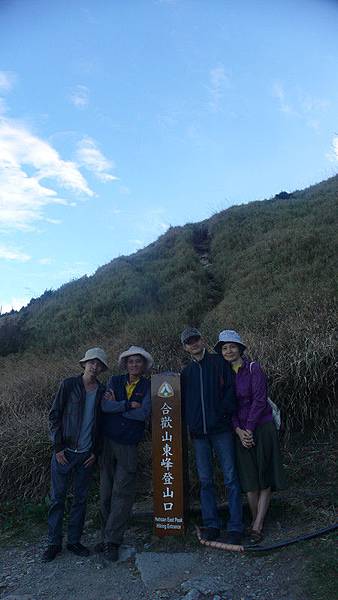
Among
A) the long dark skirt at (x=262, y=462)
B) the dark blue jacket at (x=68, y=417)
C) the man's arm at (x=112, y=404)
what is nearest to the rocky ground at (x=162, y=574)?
the long dark skirt at (x=262, y=462)

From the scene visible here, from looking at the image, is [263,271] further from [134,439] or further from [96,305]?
[134,439]

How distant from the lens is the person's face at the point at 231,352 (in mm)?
5035

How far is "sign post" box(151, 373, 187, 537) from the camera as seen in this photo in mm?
5145

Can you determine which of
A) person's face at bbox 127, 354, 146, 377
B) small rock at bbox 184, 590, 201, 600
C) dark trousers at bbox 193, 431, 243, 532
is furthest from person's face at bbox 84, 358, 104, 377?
small rock at bbox 184, 590, 201, 600

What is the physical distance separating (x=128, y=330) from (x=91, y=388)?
8080 mm

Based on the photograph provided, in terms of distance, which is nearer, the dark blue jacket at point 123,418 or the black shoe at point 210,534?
the black shoe at point 210,534

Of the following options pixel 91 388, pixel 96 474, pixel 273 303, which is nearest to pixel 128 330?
pixel 273 303

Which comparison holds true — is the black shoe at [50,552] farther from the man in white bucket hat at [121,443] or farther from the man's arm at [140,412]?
the man's arm at [140,412]

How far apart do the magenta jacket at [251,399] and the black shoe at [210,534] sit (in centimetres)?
102

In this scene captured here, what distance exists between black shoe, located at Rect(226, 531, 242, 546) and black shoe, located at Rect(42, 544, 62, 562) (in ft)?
5.55

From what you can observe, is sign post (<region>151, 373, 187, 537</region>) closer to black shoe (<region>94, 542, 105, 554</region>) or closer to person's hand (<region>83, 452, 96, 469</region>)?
black shoe (<region>94, 542, 105, 554</region>)

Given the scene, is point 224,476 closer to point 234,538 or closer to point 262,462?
point 262,462

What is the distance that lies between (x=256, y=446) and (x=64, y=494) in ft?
6.49

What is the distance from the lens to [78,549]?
4898 millimetres
